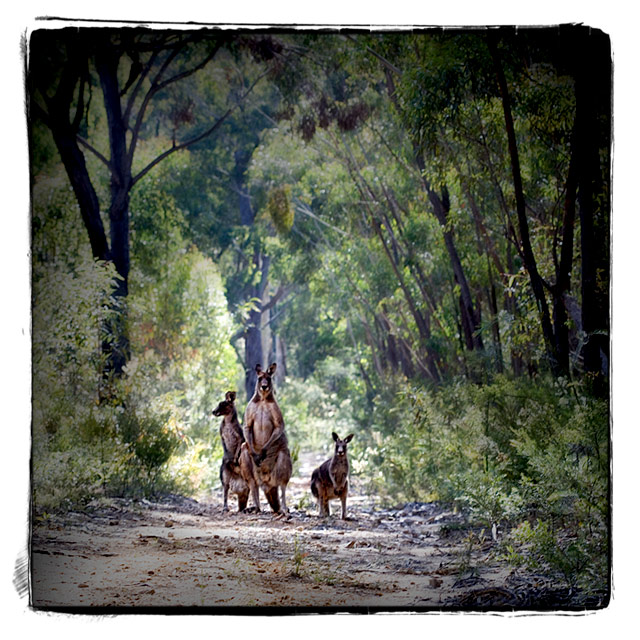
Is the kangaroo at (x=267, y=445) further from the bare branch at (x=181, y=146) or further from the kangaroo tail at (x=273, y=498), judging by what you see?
the bare branch at (x=181, y=146)

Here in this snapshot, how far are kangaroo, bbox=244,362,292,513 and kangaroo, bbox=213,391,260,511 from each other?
2.8 inches

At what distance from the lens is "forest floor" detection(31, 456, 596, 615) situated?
5301mm

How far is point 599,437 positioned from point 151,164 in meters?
3.92

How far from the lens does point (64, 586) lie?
5355mm

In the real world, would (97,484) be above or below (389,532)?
above

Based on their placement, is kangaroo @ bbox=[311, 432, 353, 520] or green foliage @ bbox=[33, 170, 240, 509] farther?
kangaroo @ bbox=[311, 432, 353, 520]

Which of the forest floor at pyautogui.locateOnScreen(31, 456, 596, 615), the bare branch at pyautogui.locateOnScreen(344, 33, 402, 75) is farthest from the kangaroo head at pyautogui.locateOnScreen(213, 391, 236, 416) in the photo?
the bare branch at pyautogui.locateOnScreen(344, 33, 402, 75)

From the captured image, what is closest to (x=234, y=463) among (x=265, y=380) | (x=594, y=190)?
(x=265, y=380)

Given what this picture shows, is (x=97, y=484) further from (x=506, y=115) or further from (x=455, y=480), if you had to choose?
(x=506, y=115)

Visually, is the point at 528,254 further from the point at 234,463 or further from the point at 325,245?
the point at 234,463

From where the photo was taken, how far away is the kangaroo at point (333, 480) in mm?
7505

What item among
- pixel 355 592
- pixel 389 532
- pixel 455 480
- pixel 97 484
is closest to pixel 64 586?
pixel 97 484

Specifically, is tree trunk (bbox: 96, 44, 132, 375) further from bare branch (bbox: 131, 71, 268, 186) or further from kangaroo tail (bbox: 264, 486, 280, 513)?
kangaroo tail (bbox: 264, 486, 280, 513)

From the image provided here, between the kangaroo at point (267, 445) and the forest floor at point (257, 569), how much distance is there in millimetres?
935
